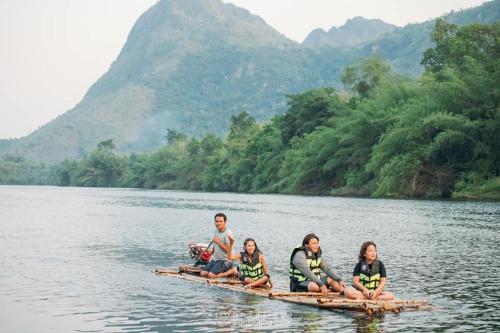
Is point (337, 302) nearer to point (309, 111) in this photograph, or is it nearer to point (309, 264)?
point (309, 264)

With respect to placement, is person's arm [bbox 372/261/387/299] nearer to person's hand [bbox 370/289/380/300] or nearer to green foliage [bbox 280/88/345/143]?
person's hand [bbox 370/289/380/300]

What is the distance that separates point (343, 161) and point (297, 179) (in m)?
8.45

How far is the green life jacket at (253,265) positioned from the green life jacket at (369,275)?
328 cm

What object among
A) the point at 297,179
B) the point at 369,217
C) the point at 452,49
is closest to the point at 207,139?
the point at 297,179

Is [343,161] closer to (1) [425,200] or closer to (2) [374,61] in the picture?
(2) [374,61]

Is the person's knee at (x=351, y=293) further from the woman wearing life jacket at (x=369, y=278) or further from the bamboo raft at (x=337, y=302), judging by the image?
the bamboo raft at (x=337, y=302)

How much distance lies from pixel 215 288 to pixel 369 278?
16.8ft

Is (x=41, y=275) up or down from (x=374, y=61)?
down

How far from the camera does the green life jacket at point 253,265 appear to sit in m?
21.2

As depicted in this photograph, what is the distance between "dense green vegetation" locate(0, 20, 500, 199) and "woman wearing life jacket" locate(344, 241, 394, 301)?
49.9 metres

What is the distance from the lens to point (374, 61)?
101688 millimetres

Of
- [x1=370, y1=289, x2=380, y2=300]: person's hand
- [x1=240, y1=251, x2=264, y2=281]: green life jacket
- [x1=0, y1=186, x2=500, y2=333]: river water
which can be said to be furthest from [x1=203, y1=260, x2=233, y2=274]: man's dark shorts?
[x1=370, y1=289, x2=380, y2=300]: person's hand

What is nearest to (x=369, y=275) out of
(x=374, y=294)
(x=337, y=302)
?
(x=374, y=294)

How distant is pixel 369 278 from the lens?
18.8 meters
